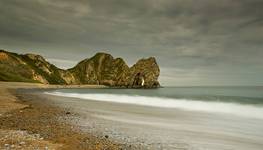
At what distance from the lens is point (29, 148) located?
Answer: 10047mm

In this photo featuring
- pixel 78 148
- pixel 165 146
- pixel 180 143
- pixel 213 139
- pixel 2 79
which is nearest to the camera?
pixel 78 148

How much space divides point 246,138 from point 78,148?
37.2ft

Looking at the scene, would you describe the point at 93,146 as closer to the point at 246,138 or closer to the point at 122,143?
the point at 122,143

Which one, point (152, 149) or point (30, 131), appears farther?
point (30, 131)

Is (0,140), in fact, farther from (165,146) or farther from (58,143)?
(165,146)

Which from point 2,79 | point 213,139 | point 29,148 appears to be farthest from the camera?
point 2,79

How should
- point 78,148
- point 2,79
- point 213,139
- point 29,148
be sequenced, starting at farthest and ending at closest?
1. point 2,79
2. point 213,139
3. point 78,148
4. point 29,148

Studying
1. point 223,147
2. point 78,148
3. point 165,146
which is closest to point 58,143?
point 78,148

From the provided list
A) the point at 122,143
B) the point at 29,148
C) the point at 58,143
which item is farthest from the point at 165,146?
the point at 29,148

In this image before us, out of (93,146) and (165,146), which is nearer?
(93,146)

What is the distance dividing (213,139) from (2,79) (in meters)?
187

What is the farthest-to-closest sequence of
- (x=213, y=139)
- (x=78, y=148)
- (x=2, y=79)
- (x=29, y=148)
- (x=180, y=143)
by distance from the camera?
(x=2, y=79), (x=213, y=139), (x=180, y=143), (x=78, y=148), (x=29, y=148)

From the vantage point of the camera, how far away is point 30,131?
13.9 metres

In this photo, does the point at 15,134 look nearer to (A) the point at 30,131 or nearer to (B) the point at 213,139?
(A) the point at 30,131
